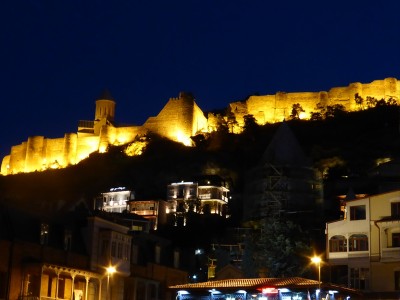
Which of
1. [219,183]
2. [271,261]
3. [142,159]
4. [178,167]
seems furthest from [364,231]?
[142,159]

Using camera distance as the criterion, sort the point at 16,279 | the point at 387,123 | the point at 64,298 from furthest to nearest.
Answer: the point at 387,123
the point at 64,298
the point at 16,279

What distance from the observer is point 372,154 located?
126 metres

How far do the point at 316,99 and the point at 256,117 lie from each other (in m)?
13.2

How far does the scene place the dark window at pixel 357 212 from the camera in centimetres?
5488

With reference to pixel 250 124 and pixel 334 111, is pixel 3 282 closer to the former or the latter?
pixel 250 124

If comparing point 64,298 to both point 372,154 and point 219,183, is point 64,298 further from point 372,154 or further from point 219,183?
point 372,154

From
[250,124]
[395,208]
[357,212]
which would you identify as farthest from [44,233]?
[250,124]

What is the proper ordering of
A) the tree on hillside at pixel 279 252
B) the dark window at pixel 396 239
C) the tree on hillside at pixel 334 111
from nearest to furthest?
the dark window at pixel 396 239 → the tree on hillside at pixel 279 252 → the tree on hillside at pixel 334 111

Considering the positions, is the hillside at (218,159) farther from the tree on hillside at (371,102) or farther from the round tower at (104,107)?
the round tower at (104,107)

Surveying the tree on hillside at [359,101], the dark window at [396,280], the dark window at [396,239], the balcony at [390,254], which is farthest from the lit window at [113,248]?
the tree on hillside at [359,101]

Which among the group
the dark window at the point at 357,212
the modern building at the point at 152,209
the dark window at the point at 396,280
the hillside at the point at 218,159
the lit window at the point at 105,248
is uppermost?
the hillside at the point at 218,159

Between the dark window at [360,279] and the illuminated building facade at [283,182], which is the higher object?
the illuminated building facade at [283,182]

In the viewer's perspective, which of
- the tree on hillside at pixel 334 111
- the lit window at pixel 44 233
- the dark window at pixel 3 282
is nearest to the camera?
the dark window at pixel 3 282

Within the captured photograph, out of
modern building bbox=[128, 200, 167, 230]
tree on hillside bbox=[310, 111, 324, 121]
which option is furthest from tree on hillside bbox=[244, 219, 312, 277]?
tree on hillside bbox=[310, 111, 324, 121]
